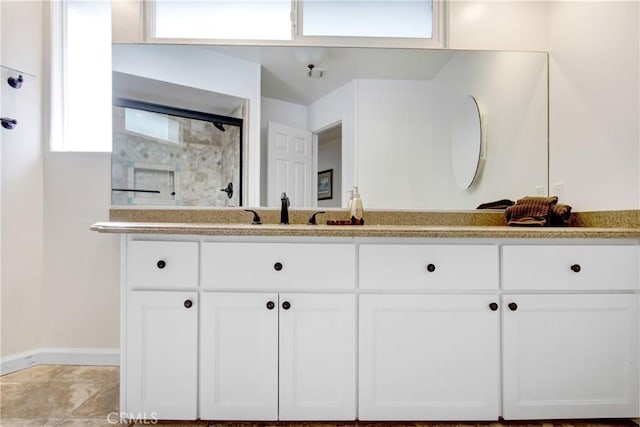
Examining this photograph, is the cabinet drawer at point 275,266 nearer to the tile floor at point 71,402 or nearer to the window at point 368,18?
the tile floor at point 71,402

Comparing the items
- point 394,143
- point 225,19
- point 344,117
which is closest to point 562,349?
point 394,143

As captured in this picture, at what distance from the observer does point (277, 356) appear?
1355mm

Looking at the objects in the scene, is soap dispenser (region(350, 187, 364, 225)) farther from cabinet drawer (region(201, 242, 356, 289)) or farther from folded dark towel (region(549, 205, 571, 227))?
folded dark towel (region(549, 205, 571, 227))

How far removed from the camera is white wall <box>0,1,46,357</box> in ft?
6.16

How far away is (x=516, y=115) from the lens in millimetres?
2021

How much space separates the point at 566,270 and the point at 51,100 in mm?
2770

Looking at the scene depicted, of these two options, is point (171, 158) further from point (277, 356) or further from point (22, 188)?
point (277, 356)

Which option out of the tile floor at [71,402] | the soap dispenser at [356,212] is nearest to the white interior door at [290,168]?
the soap dispenser at [356,212]

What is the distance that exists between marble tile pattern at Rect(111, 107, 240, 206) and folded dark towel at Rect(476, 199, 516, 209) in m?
1.43

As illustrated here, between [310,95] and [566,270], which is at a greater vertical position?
[310,95]

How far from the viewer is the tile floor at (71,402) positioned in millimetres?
1407

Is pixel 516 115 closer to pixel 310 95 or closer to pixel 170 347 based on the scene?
pixel 310 95

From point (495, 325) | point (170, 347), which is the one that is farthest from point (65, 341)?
point (495, 325)

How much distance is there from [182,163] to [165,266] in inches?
31.0
